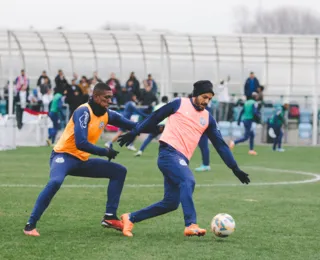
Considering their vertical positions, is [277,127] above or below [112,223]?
below

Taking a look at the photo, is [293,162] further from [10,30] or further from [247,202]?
[10,30]

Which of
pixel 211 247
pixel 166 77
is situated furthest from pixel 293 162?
pixel 211 247

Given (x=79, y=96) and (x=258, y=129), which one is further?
(x=258, y=129)

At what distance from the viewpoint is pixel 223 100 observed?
36.0 meters

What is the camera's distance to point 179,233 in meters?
10.5

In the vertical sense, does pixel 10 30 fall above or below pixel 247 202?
above

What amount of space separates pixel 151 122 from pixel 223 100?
2574 centimetres

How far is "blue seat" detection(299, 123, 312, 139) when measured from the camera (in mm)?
36312

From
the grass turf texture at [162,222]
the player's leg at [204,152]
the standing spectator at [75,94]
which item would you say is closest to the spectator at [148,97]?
the standing spectator at [75,94]

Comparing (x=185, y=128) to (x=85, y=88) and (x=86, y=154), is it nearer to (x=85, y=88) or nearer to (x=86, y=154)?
(x=86, y=154)

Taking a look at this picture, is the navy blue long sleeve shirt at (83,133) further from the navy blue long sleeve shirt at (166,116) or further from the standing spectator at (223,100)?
the standing spectator at (223,100)

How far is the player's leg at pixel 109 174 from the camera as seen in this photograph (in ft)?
35.0

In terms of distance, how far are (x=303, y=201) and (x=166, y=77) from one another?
23.5 m

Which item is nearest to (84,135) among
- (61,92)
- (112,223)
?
(112,223)
